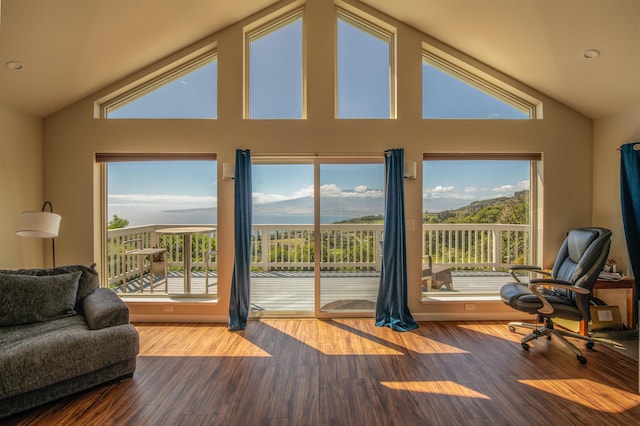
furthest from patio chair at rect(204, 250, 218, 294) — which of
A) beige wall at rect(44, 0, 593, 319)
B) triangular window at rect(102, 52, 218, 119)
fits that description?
triangular window at rect(102, 52, 218, 119)

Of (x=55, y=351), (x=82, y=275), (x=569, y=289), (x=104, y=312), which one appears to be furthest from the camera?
(x=82, y=275)

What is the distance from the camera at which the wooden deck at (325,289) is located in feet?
12.2

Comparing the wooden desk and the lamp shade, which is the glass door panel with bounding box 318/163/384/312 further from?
the lamp shade

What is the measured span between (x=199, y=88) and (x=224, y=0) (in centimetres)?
100

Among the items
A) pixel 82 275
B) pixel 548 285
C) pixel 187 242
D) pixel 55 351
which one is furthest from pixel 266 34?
pixel 548 285

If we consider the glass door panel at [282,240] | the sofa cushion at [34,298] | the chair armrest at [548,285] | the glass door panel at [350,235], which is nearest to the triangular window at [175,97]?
the glass door panel at [282,240]

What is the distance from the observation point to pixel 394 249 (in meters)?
3.47

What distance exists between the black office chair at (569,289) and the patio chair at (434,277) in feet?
2.43

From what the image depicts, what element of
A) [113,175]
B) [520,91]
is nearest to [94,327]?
[113,175]

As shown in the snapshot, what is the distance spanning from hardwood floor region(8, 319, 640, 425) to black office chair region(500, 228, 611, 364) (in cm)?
18

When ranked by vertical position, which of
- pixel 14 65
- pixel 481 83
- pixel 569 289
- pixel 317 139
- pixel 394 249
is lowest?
pixel 569 289

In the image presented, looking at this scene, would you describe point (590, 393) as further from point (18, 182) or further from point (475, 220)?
point (18, 182)

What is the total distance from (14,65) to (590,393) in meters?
5.43

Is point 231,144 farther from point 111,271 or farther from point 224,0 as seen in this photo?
point 111,271
